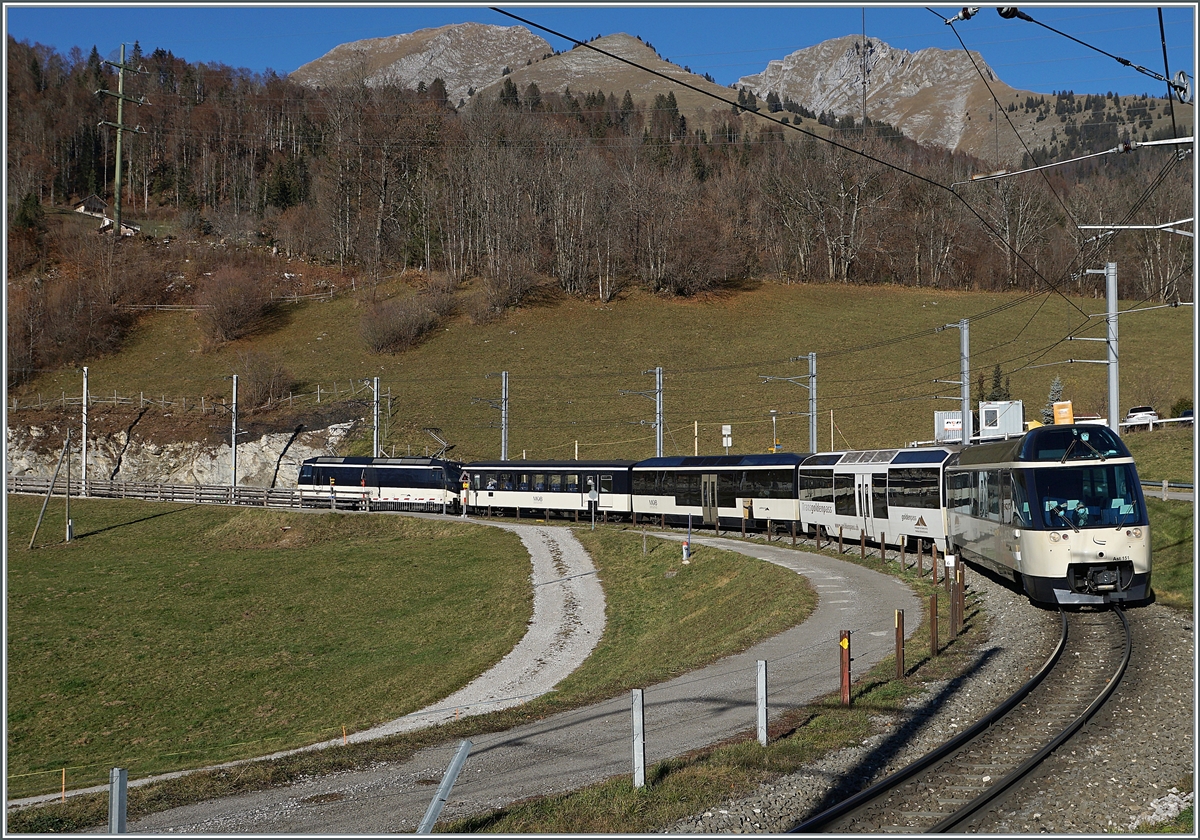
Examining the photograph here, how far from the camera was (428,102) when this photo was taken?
117312 millimetres

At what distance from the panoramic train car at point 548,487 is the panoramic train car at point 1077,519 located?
29905 millimetres

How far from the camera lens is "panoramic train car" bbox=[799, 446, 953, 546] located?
29.2 meters

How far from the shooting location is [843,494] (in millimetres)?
35469

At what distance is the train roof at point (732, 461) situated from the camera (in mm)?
40500

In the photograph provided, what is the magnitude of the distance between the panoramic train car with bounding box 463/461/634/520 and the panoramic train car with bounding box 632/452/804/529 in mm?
1449

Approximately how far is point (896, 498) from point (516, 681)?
1558 cm

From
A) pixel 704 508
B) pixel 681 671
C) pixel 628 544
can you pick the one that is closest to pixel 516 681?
pixel 681 671

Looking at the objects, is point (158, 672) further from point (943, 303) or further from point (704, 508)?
point (943, 303)

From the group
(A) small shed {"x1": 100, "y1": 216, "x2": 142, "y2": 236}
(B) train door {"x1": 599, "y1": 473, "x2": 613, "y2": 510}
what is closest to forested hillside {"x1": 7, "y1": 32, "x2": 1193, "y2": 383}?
(A) small shed {"x1": 100, "y1": 216, "x2": 142, "y2": 236}

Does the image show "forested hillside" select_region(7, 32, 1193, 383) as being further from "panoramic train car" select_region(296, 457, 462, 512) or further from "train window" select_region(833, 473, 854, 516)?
"train window" select_region(833, 473, 854, 516)

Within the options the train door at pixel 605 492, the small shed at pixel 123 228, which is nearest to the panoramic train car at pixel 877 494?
the train door at pixel 605 492

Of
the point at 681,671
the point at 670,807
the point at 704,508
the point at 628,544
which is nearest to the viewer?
the point at 670,807

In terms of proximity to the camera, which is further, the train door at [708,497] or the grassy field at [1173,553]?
the train door at [708,497]

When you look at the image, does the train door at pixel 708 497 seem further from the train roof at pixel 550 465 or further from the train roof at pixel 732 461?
the train roof at pixel 550 465
